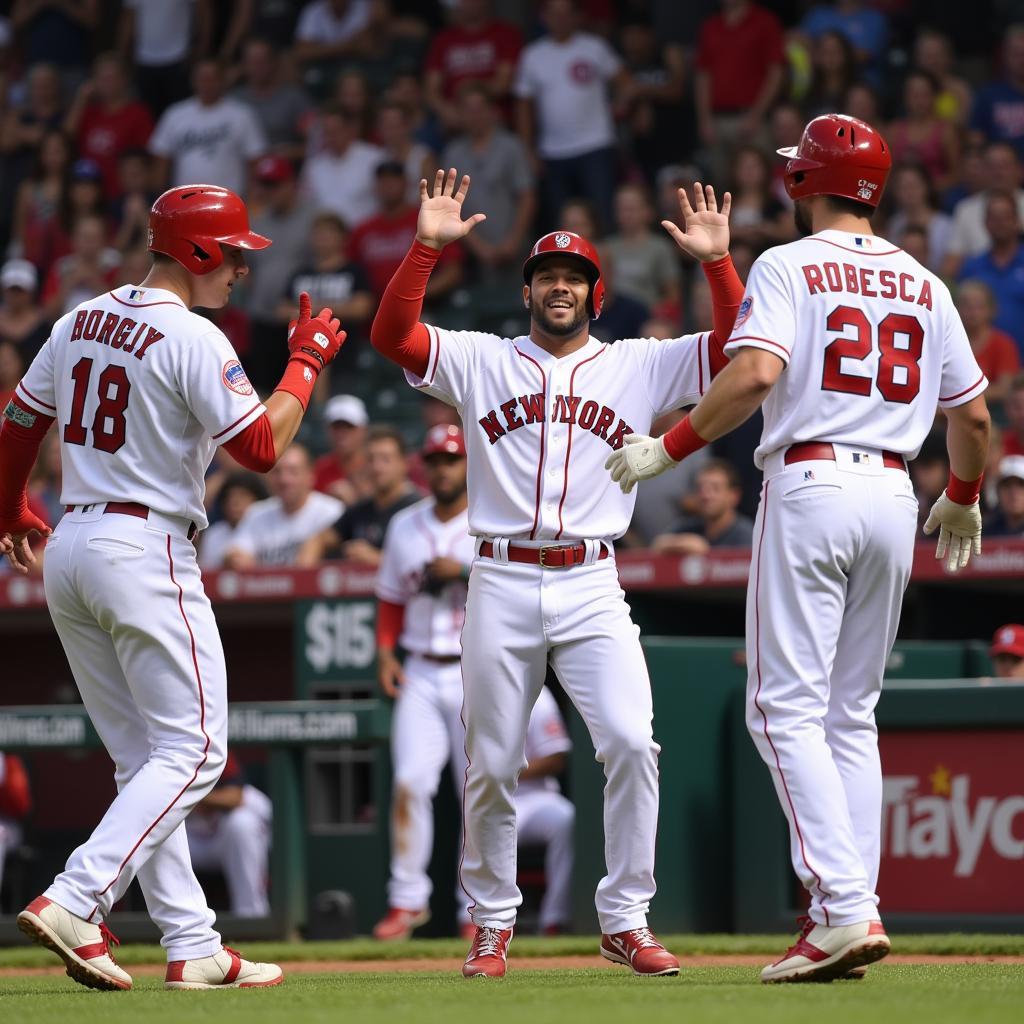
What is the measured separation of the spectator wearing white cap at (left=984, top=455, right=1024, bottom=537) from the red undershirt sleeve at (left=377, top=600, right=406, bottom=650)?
2.55 m

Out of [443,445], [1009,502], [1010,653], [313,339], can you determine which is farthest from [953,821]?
[313,339]

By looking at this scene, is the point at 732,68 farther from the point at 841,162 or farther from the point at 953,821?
the point at 841,162

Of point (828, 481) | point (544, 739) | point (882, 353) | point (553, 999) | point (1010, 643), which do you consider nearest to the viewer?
point (553, 999)

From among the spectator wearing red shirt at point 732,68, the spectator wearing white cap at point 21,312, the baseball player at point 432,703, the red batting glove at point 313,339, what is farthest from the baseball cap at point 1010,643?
the spectator wearing white cap at point 21,312

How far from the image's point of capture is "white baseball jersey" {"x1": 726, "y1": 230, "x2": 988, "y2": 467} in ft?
15.5

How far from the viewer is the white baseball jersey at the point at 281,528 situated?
961 centimetres

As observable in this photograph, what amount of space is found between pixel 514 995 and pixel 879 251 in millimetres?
2070

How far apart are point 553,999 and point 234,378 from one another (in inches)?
69.3

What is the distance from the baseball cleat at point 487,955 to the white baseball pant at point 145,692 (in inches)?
28.3

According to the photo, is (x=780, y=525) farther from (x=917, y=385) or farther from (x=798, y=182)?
(x=798, y=182)

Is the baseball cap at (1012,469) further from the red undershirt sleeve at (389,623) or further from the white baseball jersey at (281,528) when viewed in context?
the white baseball jersey at (281,528)

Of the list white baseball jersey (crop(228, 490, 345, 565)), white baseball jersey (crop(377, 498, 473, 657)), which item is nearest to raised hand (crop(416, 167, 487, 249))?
white baseball jersey (crop(377, 498, 473, 657))

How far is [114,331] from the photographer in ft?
16.5

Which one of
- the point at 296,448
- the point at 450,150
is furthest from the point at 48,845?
the point at 450,150
